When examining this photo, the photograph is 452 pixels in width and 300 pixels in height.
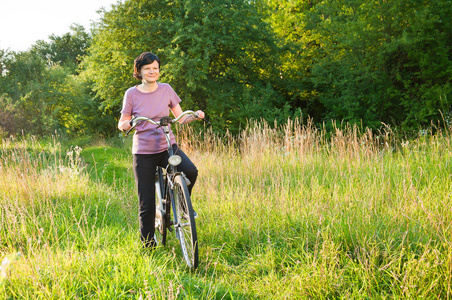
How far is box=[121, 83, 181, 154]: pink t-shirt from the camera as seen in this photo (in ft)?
11.1

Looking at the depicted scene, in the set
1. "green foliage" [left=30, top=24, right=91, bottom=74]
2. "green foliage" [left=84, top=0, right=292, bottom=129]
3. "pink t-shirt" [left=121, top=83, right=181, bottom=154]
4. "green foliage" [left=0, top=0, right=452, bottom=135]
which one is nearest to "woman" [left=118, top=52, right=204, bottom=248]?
"pink t-shirt" [left=121, top=83, right=181, bottom=154]

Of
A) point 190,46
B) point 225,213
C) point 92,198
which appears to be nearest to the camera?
point 225,213

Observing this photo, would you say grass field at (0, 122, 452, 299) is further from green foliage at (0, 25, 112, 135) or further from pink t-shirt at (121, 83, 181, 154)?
green foliage at (0, 25, 112, 135)

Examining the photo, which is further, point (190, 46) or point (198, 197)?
point (190, 46)

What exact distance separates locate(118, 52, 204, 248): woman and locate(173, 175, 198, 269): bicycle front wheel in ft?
0.67

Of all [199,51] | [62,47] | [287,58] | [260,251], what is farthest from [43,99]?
[62,47]

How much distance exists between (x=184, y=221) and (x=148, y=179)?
1.87 ft

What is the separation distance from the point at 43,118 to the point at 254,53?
14.2 m

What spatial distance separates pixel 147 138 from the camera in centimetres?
337

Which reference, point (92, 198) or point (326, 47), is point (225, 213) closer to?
point (92, 198)

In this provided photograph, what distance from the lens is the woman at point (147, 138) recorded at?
3383 millimetres

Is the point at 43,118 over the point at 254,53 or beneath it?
beneath

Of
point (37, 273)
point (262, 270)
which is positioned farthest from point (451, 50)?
point (37, 273)

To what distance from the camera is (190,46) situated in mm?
11711
